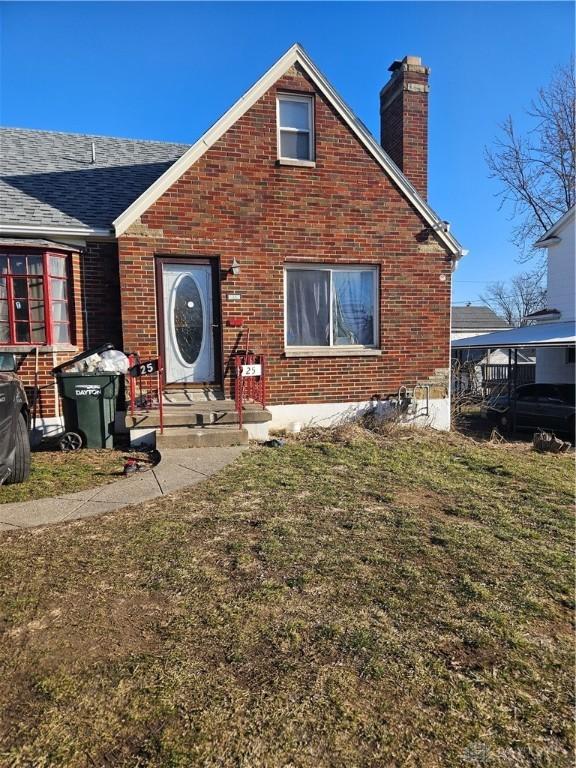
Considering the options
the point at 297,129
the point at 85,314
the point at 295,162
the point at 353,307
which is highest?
the point at 297,129

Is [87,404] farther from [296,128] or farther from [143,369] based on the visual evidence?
[296,128]

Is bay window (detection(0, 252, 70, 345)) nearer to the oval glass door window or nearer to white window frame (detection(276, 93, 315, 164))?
the oval glass door window

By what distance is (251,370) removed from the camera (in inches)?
320

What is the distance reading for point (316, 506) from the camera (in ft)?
16.5

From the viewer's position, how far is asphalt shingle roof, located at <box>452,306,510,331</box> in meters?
32.3

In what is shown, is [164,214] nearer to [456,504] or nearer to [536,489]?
[456,504]

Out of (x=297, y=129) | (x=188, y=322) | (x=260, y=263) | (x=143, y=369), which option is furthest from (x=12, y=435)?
(x=297, y=129)

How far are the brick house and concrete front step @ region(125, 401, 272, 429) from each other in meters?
0.92

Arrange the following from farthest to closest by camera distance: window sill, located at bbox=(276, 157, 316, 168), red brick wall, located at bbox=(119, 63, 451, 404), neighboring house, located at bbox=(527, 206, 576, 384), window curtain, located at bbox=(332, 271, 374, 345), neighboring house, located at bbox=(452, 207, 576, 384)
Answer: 1. neighboring house, located at bbox=(527, 206, 576, 384)
2. neighboring house, located at bbox=(452, 207, 576, 384)
3. window curtain, located at bbox=(332, 271, 374, 345)
4. window sill, located at bbox=(276, 157, 316, 168)
5. red brick wall, located at bbox=(119, 63, 451, 404)

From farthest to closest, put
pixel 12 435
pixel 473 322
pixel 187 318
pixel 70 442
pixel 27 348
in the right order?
pixel 473 322, pixel 187 318, pixel 27 348, pixel 70 442, pixel 12 435

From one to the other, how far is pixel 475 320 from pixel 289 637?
3359 centimetres

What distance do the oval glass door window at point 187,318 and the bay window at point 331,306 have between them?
5.31 ft

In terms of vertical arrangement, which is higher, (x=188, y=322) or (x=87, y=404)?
(x=188, y=322)

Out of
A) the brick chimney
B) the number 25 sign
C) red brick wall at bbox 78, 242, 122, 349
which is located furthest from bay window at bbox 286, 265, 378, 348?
red brick wall at bbox 78, 242, 122, 349
